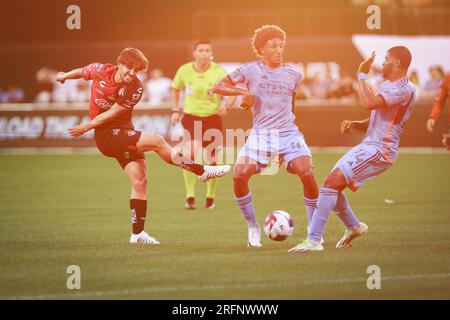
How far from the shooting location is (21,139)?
28.8 meters

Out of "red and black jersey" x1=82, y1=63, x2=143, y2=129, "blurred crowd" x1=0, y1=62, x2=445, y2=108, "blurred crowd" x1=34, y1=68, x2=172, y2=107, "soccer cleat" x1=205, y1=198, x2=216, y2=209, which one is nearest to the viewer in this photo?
"red and black jersey" x1=82, y1=63, x2=143, y2=129

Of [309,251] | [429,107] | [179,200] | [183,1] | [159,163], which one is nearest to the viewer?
[309,251]

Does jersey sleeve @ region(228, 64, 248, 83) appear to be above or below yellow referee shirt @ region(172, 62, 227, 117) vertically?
above

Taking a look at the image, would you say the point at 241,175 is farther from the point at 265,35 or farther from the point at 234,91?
the point at 265,35

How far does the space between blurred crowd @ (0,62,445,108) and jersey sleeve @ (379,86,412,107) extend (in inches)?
699

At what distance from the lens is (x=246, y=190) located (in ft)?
35.4

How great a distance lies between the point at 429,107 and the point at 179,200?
12344mm

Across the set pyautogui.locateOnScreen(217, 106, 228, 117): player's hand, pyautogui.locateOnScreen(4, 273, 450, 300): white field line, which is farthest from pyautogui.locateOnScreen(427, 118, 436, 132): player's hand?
pyautogui.locateOnScreen(4, 273, 450, 300): white field line

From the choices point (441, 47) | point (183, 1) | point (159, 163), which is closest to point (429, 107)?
point (441, 47)

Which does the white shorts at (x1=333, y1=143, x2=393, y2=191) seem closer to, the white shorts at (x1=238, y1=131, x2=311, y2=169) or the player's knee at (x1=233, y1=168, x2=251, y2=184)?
the white shorts at (x1=238, y1=131, x2=311, y2=169)

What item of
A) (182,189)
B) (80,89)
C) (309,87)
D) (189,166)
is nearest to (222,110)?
(182,189)

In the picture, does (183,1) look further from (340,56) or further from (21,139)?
(21,139)

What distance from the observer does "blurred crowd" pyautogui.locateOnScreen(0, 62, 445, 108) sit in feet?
93.1

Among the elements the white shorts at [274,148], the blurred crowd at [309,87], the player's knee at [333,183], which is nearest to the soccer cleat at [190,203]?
the white shorts at [274,148]
